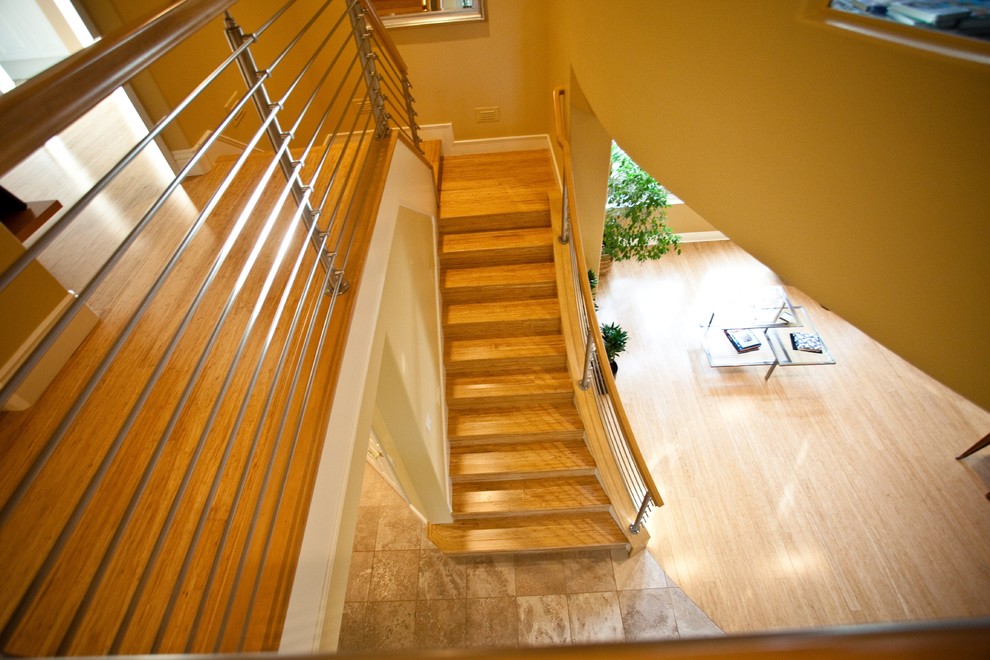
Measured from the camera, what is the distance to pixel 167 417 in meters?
1.19

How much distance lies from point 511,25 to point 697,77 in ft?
9.68

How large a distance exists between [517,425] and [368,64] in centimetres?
260

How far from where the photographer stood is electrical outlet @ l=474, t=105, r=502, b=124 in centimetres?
439

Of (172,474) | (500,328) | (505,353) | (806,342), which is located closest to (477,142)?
(500,328)

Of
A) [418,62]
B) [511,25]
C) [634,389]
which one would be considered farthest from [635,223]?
[418,62]

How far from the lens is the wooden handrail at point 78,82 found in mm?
549

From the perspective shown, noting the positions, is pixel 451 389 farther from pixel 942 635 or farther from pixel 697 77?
pixel 942 635

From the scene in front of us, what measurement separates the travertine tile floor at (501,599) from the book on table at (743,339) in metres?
2.37

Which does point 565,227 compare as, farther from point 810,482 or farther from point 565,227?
point 810,482

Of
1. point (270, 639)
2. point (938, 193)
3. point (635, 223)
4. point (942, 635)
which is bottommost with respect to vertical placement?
point (635, 223)

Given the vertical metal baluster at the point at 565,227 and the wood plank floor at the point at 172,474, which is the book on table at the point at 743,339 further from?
the wood plank floor at the point at 172,474

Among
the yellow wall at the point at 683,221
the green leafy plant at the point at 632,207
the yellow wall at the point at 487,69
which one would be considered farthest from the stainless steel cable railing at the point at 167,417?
the yellow wall at the point at 683,221

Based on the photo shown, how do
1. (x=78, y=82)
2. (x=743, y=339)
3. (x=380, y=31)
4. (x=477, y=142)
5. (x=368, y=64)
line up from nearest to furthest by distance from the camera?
(x=78, y=82) → (x=368, y=64) → (x=380, y=31) → (x=477, y=142) → (x=743, y=339)

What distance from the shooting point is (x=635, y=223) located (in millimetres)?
4797
